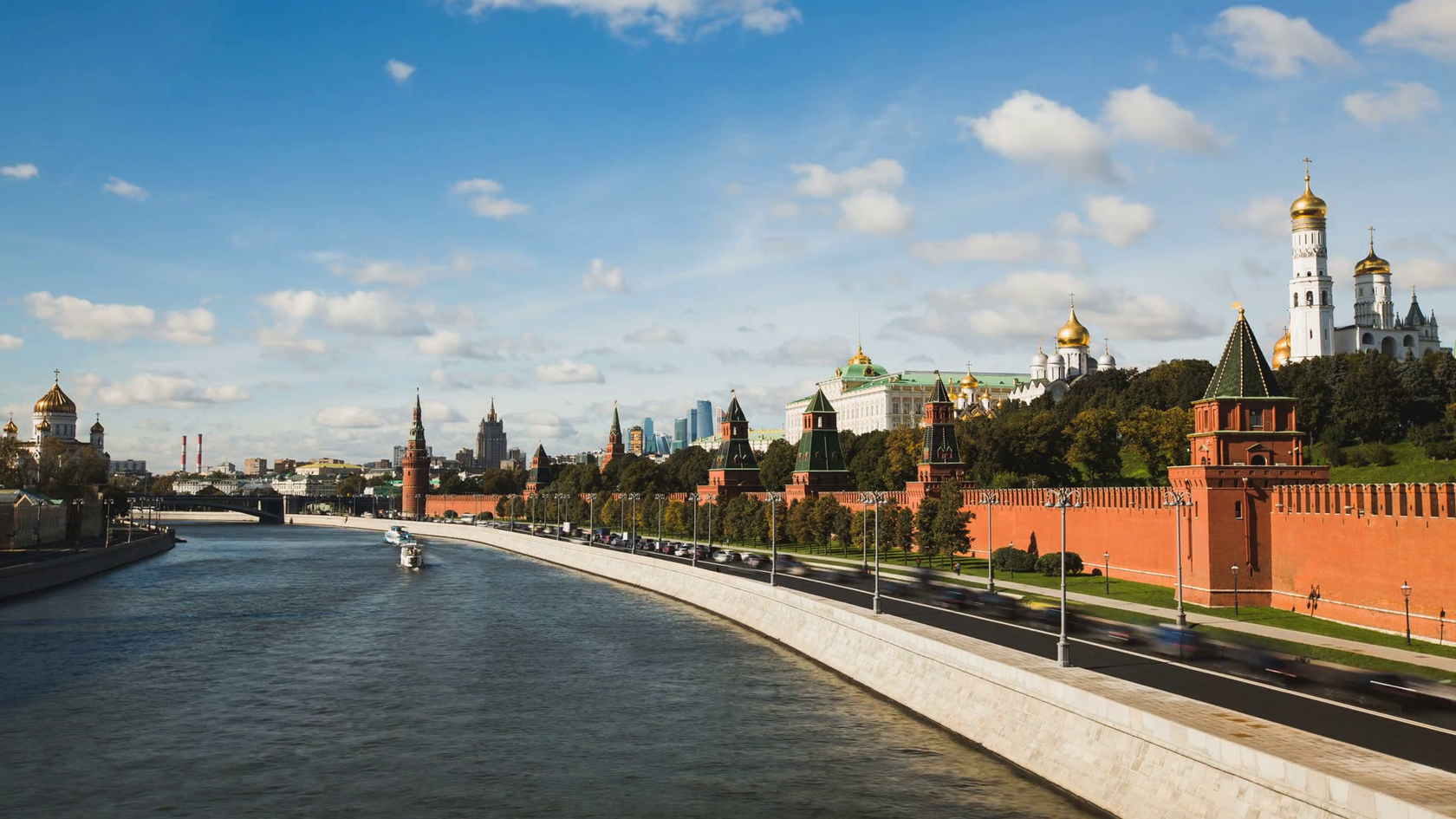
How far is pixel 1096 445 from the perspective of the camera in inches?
3748

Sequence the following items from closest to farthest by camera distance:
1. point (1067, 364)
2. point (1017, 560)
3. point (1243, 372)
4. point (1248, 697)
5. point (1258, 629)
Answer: point (1248, 697) → point (1258, 629) → point (1243, 372) → point (1017, 560) → point (1067, 364)

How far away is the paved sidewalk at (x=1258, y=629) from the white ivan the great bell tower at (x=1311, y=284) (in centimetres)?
8146

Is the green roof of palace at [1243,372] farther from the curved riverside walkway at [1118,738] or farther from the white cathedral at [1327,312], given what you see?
the white cathedral at [1327,312]

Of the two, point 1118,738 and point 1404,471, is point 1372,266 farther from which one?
point 1118,738

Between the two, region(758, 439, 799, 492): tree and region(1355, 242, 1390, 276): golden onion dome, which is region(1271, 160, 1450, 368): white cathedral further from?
region(758, 439, 799, 492): tree

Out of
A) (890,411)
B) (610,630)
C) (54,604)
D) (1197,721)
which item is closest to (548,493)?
(890,411)

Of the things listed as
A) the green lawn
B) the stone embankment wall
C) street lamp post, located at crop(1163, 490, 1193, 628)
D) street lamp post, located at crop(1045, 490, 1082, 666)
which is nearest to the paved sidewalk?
street lamp post, located at crop(1163, 490, 1193, 628)

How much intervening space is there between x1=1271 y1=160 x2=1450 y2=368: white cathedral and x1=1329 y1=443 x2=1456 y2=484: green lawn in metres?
36.5

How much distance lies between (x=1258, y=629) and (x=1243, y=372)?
1365 cm

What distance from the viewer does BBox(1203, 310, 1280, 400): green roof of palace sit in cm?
4706

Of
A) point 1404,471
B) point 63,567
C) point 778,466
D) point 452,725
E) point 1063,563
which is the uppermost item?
point 778,466

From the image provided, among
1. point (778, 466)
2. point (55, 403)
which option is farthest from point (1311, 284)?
point (55, 403)

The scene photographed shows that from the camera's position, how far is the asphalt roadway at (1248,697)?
20.1 meters

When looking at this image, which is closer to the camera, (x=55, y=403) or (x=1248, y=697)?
Answer: (x=1248, y=697)
